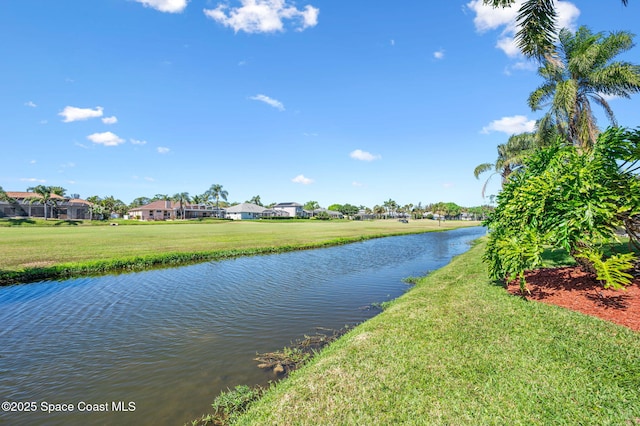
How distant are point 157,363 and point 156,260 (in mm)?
16665

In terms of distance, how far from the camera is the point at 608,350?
6.06 m

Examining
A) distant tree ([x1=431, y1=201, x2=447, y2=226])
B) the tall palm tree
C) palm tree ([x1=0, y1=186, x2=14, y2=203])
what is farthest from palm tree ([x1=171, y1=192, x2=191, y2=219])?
A: distant tree ([x1=431, y1=201, x2=447, y2=226])

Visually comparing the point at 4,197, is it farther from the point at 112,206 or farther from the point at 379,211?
the point at 379,211

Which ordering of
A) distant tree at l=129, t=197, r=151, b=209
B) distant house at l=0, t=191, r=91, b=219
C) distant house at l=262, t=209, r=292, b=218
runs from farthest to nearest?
distant tree at l=129, t=197, r=151, b=209 → distant house at l=262, t=209, r=292, b=218 → distant house at l=0, t=191, r=91, b=219

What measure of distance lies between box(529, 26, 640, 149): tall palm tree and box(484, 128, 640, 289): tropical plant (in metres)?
11.1

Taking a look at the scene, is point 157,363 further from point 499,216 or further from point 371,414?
point 499,216

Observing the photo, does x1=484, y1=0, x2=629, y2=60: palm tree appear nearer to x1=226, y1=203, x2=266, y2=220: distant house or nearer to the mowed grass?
the mowed grass

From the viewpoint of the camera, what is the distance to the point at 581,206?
784 cm

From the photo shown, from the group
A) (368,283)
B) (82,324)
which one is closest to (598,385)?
(368,283)

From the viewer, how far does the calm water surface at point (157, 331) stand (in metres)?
6.89

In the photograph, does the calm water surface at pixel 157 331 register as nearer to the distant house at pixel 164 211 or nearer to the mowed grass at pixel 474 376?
the mowed grass at pixel 474 376

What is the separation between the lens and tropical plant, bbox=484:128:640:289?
7.68 metres

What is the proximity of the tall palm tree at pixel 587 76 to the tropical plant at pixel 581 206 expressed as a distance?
1109 centimetres

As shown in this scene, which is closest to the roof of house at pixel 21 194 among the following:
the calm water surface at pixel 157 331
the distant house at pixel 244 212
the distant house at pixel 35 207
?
the distant house at pixel 35 207
